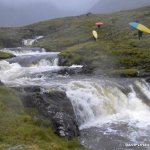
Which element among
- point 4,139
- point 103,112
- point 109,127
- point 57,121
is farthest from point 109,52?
point 4,139

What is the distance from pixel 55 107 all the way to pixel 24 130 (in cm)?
580

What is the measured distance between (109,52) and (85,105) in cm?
3130

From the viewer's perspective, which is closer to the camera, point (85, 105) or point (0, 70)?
point (85, 105)

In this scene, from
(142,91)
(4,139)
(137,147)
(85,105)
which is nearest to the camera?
(4,139)

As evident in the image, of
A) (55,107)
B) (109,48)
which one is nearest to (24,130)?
(55,107)

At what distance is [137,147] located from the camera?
27984 millimetres

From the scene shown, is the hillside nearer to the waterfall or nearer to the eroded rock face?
the waterfall

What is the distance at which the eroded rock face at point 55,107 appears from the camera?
29.0 metres

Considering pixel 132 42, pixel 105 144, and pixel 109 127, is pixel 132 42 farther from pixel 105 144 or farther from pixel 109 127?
pixel 105 144

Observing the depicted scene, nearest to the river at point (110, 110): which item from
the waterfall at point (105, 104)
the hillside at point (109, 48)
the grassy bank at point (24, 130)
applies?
the waterfall at point (105, 104)

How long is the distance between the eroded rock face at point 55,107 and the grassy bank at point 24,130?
2.52ft

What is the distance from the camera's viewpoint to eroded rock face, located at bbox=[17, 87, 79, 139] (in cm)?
2897

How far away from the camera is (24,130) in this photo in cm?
2564

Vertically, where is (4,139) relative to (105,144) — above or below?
above
